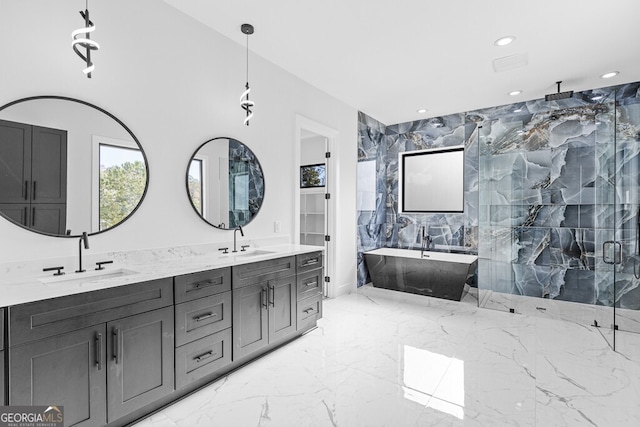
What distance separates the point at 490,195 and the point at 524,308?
1477 millimetres

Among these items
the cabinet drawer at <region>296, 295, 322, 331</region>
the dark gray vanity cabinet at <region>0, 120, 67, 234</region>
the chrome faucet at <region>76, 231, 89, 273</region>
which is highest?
the dark gray vanity cabinet at <region>0, 120, 67, 234</region>

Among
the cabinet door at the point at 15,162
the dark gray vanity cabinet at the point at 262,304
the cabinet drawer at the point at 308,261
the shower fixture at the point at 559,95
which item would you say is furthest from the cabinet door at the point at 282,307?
the shower fixture at the point at 559,95

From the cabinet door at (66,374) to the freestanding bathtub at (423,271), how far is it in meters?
3.85

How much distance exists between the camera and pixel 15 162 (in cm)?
177

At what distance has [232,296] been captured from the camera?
238cm

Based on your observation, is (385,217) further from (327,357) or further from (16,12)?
(16,12)

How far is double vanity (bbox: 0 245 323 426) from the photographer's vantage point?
1.45 meters

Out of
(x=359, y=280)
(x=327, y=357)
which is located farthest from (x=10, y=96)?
(x=359, y=280)

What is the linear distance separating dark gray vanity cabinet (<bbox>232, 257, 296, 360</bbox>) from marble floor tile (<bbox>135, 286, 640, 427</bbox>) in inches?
7.5

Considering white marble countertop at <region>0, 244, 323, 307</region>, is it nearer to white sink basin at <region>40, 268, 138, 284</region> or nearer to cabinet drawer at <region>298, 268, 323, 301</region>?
white sink basin at <region>40, 268, 138, 284</region>

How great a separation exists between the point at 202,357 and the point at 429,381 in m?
1.67

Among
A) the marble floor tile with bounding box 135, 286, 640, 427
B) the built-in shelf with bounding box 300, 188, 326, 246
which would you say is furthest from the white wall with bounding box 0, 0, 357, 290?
the built-in shelf with bounding box 300, 188, 326, 246

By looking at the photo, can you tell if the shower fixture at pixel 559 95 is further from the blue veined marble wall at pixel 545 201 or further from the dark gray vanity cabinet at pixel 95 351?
the dark gray vanity cabinet at pixel 95 351

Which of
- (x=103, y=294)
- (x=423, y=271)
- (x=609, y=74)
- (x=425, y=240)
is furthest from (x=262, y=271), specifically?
(x=609, y=74)
